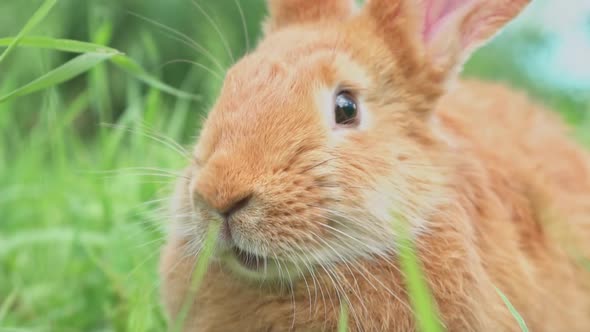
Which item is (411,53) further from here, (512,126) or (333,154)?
(512,126)

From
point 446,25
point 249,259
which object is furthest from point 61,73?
point 446,25

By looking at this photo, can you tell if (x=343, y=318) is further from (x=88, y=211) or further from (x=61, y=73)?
(x=88, y=211)

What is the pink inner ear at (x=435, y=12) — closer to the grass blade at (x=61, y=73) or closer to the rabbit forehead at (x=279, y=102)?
the rabbit forehead at (x=279, y=102)

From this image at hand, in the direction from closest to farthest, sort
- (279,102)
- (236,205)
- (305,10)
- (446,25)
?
(236,205), (279,102), (446,25), (305,10)

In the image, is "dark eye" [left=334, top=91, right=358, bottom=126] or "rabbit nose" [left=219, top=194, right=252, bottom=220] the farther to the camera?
"dark eye" [left=334, top=91, right=358, bottom=126]

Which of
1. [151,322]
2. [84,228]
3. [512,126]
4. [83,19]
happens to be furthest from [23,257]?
[83,19]

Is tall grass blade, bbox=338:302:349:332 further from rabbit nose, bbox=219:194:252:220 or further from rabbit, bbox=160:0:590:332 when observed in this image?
rabbit nose, bbox=219:194:252:220

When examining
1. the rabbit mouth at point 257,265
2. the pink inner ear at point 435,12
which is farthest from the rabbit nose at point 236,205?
the pink inner ear at point 435,12

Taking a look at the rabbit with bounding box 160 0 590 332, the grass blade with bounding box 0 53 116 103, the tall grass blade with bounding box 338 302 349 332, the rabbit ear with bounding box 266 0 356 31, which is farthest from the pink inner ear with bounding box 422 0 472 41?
the grass blade with bounding box 0 53 116 103
